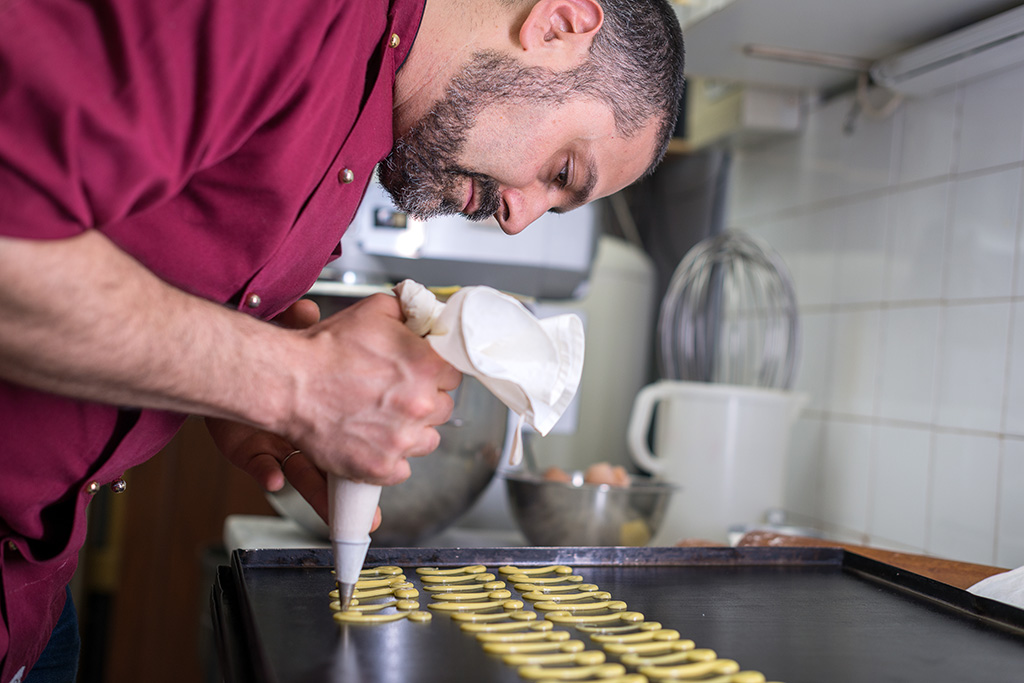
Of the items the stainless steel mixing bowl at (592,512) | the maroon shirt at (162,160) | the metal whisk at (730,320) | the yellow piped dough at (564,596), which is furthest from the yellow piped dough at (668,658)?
the metal whisk at (730,320)

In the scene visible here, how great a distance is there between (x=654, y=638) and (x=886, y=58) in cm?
102

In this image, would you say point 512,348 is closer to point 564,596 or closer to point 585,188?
point 564,596

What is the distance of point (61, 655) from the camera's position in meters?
0.88

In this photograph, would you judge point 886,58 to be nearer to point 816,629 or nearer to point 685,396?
point 685,396

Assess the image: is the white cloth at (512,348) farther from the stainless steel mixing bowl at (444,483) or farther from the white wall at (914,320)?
the white wall at (914,320)

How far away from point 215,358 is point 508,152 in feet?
1.22

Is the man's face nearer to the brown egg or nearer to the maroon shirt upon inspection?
the maroon shirt

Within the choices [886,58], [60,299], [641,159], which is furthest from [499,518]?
[60,299]

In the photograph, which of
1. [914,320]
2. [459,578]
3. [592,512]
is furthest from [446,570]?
[914,320]

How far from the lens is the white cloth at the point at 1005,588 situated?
0.74 m

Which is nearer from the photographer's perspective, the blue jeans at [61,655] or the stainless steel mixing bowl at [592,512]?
the blue jeans at [61,655]

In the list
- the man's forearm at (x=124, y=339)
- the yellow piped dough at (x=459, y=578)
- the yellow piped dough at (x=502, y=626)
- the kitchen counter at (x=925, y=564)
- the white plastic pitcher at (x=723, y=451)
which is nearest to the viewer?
the man's forearm at (x=124, y=339)

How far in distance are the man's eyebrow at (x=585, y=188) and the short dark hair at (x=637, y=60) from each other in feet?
0.14

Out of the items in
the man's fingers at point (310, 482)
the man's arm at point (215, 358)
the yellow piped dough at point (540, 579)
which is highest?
the man's arm at point (215, 358)
